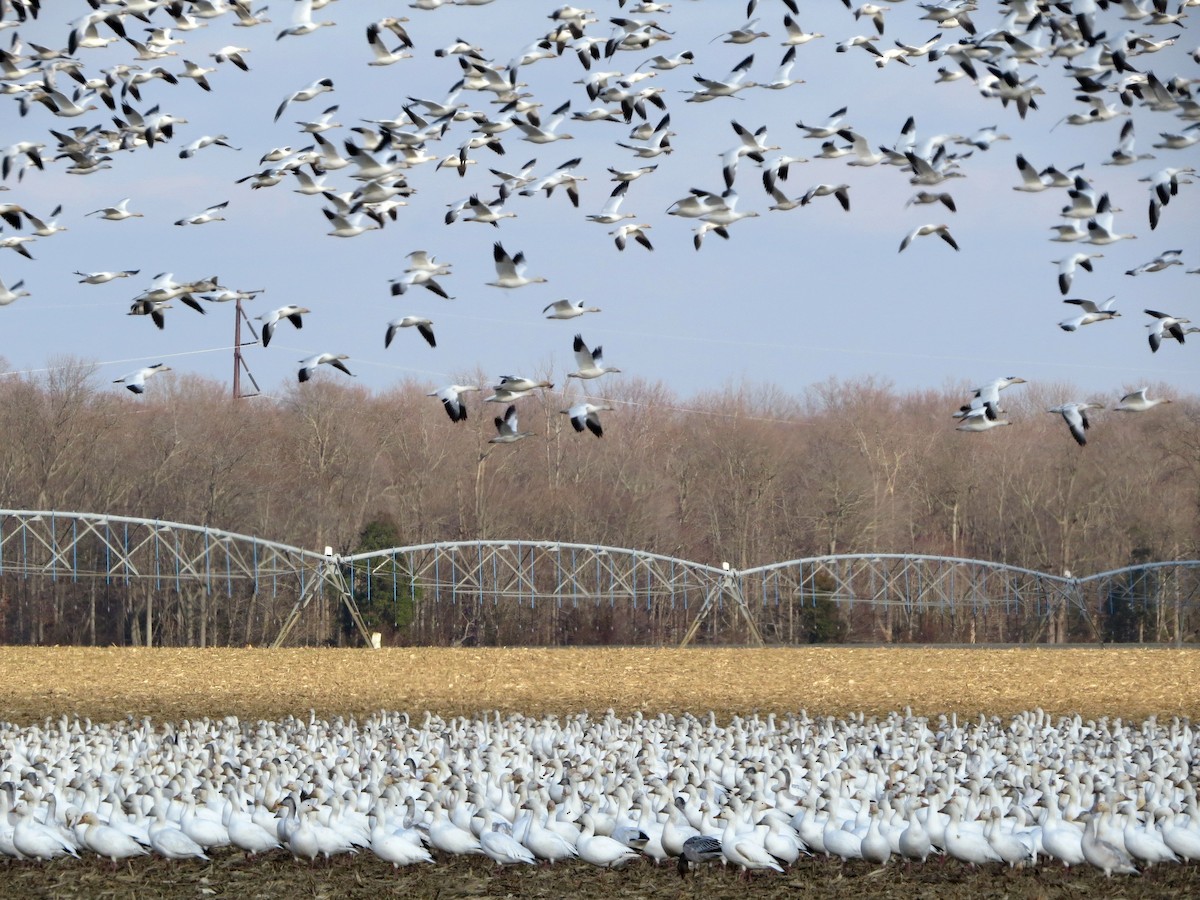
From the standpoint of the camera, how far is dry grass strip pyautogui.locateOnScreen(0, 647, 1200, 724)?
1133 inches

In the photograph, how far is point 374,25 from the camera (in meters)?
24.5

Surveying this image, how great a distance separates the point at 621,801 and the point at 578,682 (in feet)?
→ 66.4

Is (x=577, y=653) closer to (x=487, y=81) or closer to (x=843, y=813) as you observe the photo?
(x=487, y=81)

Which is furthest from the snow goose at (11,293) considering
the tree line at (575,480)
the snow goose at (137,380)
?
the tree line at (575,480)

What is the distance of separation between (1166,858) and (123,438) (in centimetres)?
7895

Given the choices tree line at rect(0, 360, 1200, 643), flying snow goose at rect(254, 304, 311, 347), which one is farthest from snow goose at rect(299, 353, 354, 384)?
tree line at rect(0, 360, 1200, 643)

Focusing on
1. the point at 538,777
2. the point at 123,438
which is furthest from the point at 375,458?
the point at 538,777

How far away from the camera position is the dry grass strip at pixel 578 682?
1133 inches

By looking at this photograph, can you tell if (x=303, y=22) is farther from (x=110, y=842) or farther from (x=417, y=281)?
(x=110, y=842)

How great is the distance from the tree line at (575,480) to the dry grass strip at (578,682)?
2790 centimetres

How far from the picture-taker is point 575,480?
292ft

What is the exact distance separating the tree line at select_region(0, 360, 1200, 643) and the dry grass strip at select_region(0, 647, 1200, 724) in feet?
91.5

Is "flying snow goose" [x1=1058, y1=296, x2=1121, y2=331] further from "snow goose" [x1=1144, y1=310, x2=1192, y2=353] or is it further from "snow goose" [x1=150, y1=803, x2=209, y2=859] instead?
"snow goose" [x1=150, y1=803, x2=209, y2=859]

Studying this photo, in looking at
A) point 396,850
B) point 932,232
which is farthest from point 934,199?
point 396,850
